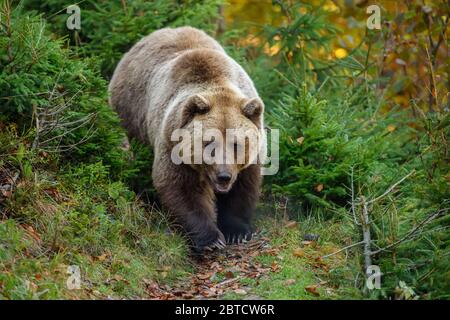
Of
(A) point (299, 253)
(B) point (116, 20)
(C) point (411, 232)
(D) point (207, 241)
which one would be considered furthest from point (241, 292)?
(B) point (116, 20)

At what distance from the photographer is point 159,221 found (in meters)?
7.82

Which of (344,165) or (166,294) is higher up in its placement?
(344,165)

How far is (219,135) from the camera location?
7168mm

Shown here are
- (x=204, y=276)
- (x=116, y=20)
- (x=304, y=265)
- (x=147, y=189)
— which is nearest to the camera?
(x=304, y=265)

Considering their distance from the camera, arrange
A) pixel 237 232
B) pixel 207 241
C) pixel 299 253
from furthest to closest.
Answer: pixel 237 232 → pixel 207 241 → pixel 299 253

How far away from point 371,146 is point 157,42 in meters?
3.13

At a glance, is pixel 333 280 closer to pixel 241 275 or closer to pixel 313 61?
pixel 241 275

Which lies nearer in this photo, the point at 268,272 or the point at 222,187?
the point at 268,272

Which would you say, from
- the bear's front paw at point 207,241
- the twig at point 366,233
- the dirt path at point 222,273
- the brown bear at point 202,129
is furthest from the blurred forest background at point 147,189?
the brown bear at point 202,129

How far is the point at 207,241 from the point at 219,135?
120cm

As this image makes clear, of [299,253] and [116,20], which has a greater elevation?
[116,20]

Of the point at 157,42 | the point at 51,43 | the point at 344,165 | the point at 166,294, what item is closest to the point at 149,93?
the point at 157,42

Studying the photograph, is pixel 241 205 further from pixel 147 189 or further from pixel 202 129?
pixel 202 129

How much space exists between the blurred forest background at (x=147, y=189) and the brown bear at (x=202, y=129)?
1.09 ft
